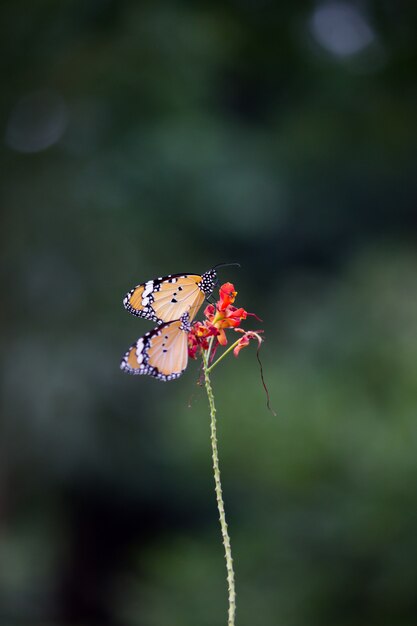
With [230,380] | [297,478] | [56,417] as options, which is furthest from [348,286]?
[56,417]

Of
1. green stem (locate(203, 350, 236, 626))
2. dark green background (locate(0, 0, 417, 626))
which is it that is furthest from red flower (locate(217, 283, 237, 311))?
dark green background (locate(0, 0, 417, 626))

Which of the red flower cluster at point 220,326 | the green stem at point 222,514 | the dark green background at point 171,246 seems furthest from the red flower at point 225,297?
the dark green background at point 171,246

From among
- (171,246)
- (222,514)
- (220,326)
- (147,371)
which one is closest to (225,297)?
(220,326)

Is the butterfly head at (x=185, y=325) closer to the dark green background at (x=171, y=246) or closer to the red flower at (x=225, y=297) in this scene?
the red flower at (x=225, y=297)

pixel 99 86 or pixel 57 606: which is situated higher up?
pixel 99 86

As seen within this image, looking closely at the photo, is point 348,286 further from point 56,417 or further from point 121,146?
point 56,417

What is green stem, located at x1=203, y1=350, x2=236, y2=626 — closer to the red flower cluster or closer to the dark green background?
the red flower cluster
